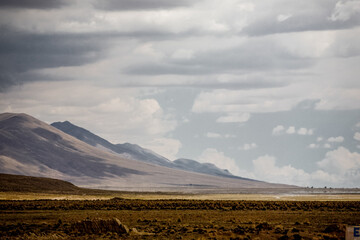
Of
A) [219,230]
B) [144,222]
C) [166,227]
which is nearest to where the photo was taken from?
[219,230]

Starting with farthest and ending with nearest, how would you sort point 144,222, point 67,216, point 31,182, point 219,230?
point 31,182
point 67,216
point 144,222
point 219,230

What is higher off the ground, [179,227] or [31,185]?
[31,185]

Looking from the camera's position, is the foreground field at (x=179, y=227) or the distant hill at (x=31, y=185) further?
the distant hill at (x=31, y=185)

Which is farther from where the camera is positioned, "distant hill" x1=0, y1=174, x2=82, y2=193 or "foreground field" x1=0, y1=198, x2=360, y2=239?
"distant hill" x1=0, y1=174, x2=82, y2=193

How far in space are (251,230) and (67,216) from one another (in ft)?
85.0

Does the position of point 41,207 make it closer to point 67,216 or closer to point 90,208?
point 90,208

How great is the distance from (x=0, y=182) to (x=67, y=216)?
317 ft

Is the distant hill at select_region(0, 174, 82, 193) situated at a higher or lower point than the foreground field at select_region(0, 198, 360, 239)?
higher

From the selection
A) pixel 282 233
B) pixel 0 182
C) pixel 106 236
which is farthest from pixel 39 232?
pixel 0 182

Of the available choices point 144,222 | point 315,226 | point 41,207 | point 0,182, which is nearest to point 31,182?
point 0,182

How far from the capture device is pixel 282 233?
4728cm

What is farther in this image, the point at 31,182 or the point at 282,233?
the point at 31,182

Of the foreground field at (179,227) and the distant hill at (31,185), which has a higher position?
the distant hill at (31,185)

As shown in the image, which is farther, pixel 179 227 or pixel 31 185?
pixel 31 185
